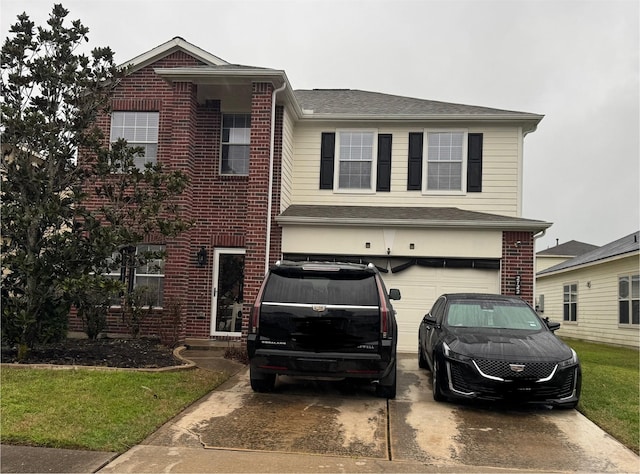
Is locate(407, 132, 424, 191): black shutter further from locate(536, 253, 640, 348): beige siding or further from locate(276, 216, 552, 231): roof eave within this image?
locate(536, 253, 640, 348): beige siding

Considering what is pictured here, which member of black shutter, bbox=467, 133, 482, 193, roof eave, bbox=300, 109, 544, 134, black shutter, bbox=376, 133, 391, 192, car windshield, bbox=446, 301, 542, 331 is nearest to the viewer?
car windshield, bbox=446, 301, 542, 331

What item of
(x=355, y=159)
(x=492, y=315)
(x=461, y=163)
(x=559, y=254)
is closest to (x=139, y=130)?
(x=355, y=159)

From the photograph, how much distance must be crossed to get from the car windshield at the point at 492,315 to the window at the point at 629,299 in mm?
10324

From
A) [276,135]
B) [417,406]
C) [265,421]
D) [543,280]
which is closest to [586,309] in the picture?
[543,280]

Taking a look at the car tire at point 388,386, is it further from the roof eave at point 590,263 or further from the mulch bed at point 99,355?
the roof eave at point 590,263

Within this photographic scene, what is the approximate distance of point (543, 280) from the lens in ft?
87.0

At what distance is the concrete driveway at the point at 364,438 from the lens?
472cm

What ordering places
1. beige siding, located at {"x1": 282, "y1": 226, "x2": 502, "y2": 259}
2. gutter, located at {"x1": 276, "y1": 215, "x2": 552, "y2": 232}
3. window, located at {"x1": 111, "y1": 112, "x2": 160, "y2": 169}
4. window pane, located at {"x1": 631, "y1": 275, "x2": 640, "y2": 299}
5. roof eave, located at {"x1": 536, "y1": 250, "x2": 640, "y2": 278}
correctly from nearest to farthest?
gutter, located at {"x1": 276, "y1": 215, "x2": 552, "y2": 232} < beige siding, located at {"x1": 282, "y1": 226, "x2": 502, "y2": 259} < window, located at {"x1": 111, "y1": 112, "x2": 160, "y2": 169} < roof eave, located at {"x1": 536, "y1": 250, "x2": 640, "y2": 278} < window pane, located at {"x1": 631, "y1": 275, "x2": 640, "y2": 299}

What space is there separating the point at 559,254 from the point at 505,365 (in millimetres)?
36677

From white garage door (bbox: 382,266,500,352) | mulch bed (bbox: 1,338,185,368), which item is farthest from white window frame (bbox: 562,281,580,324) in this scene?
mulch bed (bbox: 1,338,185,368)

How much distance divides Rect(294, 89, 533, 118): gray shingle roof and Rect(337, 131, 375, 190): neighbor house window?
0.62 m

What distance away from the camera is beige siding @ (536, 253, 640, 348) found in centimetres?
1708

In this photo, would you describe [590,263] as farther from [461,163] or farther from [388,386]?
[388,386]

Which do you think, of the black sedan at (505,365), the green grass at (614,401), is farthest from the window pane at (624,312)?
the black sedan at (505,365)
